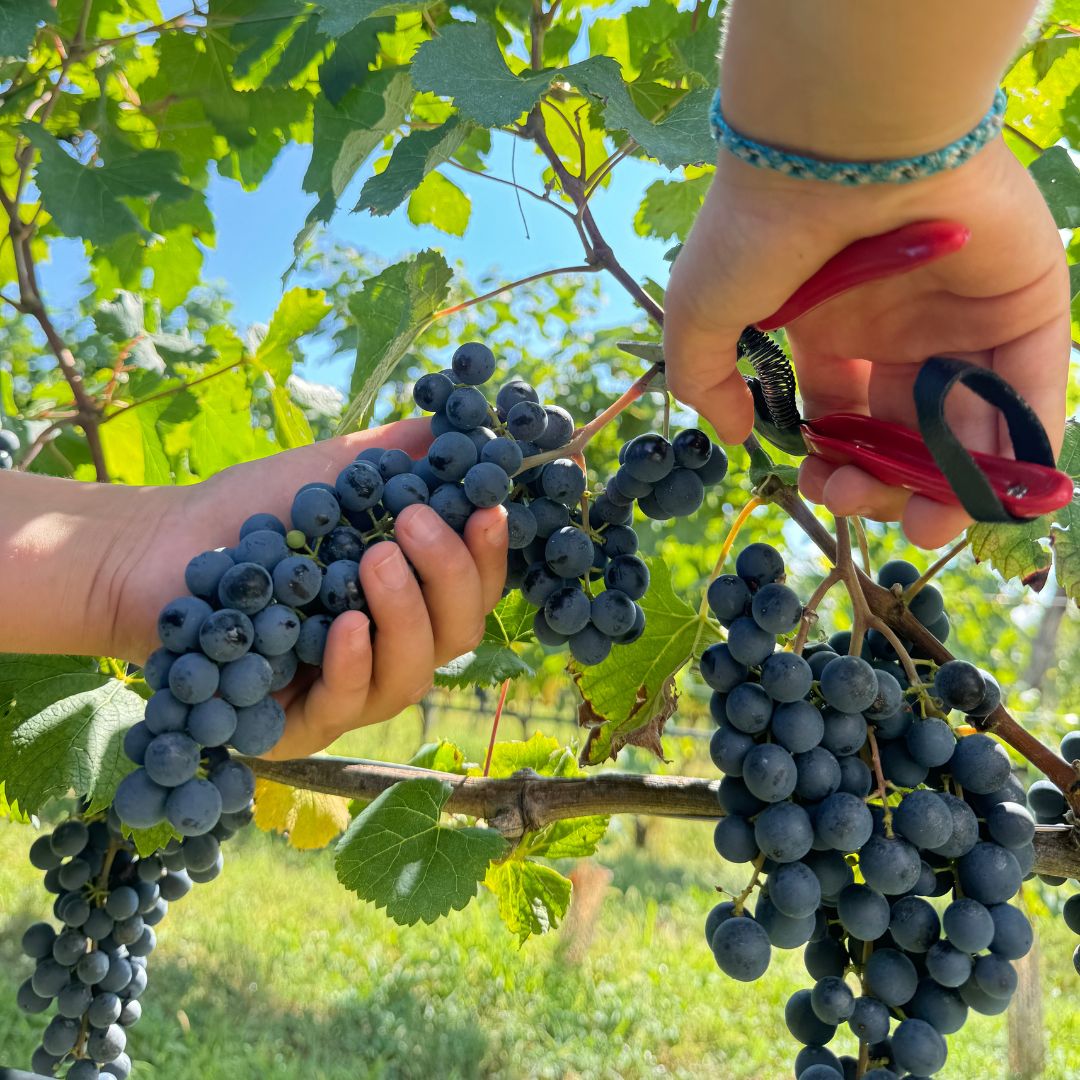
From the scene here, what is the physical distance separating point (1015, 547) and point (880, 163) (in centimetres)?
64

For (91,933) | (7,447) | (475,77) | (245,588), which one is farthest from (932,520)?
(7,447)

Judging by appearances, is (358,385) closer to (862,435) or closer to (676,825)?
(862,435)

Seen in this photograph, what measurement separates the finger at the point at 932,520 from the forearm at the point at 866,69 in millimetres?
350

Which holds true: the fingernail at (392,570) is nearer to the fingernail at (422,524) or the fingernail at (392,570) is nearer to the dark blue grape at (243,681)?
the fingernail at (422,524)

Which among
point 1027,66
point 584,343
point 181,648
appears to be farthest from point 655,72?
point 584,343

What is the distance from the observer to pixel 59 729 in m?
1.40

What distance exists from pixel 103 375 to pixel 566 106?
1231 mm

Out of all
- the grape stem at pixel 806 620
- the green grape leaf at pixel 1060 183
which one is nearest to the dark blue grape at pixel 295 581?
the grape stem at pixel 806 620

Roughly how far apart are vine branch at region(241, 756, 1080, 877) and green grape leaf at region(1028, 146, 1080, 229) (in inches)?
35.1

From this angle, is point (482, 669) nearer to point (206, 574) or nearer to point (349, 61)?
point (206, 574)

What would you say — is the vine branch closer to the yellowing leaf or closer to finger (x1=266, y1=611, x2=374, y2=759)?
finger (x1=266, y1=611, x2=374, y2=759)

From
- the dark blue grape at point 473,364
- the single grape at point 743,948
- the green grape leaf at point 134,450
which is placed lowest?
the green grape leaf at point 134,450

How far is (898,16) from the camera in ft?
1.90

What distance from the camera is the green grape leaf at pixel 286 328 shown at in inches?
81.9
